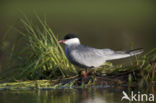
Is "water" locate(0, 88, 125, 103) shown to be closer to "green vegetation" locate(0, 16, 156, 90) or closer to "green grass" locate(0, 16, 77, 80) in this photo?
"green vegetation" locate(0, 16, 156, 90)

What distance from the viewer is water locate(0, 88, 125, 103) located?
6168 mm

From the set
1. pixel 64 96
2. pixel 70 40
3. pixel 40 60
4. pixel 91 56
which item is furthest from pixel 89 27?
pixel 64 96

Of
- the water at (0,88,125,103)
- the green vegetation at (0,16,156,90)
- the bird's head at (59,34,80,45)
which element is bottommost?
the water at (0,88,125,103)

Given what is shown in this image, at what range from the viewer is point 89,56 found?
8.11 meters

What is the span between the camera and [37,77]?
788 centimetres

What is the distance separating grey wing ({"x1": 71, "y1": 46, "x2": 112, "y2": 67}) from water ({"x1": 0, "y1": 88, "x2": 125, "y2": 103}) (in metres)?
0.99

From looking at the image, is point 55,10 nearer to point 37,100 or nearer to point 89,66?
point 89,66

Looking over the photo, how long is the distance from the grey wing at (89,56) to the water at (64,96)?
99cm

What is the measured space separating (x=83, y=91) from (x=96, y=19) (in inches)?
574

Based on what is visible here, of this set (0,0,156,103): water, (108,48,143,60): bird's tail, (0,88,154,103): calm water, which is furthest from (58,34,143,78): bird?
(0,88,154,103): calm water

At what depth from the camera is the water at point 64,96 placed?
20.2 feet

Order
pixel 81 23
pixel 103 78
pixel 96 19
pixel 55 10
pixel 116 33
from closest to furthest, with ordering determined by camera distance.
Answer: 1. pixel 103 78
2. pixel 116 33
3. pixel 81 23
4. pixel 96 19
5. pixel 55 10

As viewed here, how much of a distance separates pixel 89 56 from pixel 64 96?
169 cm

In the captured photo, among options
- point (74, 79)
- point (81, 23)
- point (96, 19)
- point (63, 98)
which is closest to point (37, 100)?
point (63, 98)
